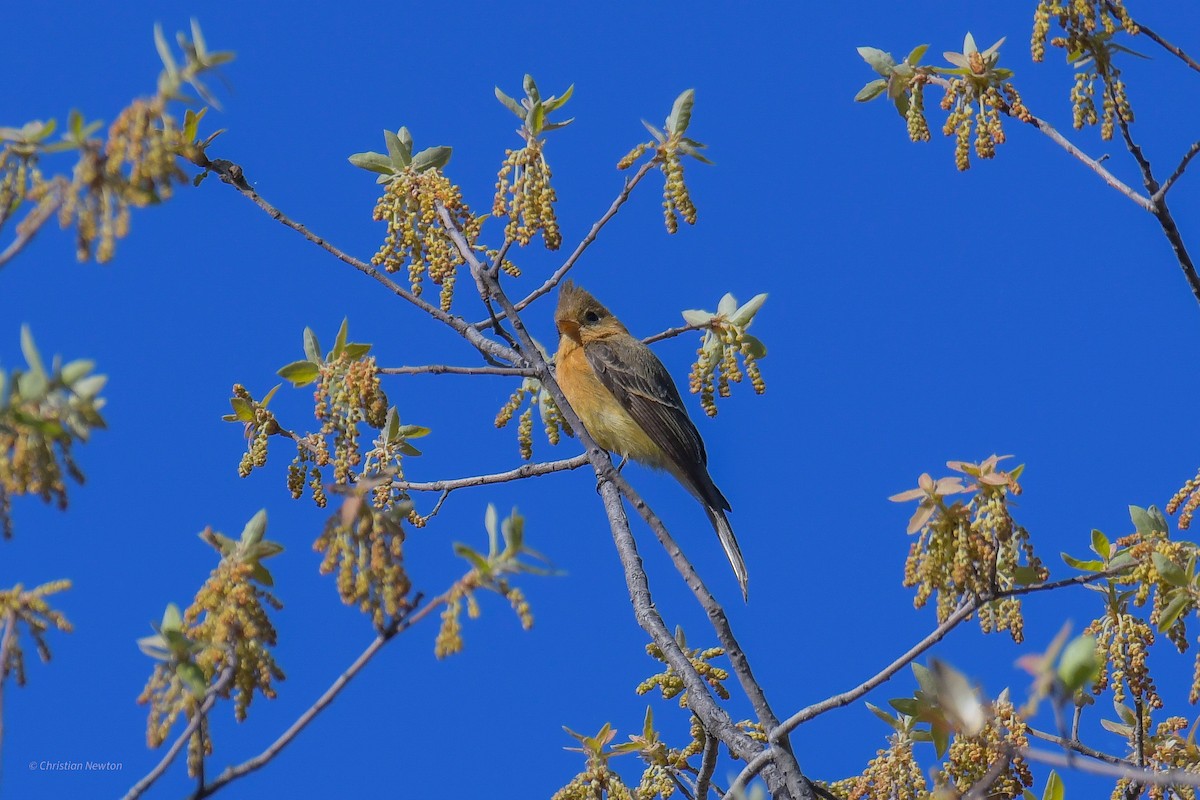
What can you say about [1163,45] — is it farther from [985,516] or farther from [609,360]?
[609,360]

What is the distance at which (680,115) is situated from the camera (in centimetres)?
505

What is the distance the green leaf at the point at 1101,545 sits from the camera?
398 centimetres

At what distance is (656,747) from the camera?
14.5 ft

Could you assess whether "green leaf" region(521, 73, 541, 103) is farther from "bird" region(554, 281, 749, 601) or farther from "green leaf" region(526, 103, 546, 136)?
"bird" region(554, 281, 749, 601)

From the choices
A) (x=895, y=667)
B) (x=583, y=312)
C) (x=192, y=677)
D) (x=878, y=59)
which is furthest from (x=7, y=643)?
(x=583, y=312)

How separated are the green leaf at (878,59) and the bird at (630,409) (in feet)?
12.1

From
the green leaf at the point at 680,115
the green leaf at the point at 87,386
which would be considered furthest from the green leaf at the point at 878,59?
the green leaf at the point at 87,386

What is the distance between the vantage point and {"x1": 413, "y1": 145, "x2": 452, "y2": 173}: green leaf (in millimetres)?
5242

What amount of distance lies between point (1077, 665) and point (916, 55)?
304 centimetres

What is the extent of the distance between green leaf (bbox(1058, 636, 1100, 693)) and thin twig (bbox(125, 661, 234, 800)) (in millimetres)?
1526

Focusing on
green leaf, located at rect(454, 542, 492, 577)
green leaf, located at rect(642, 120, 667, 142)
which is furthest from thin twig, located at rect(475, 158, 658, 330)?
green leaf, located at rect(454, 542, 492, 577)

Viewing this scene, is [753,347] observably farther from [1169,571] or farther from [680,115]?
[1169,571]

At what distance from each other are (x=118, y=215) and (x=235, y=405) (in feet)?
8.25

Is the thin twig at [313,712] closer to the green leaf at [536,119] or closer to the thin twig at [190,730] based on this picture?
the thin twig at [190,730]
